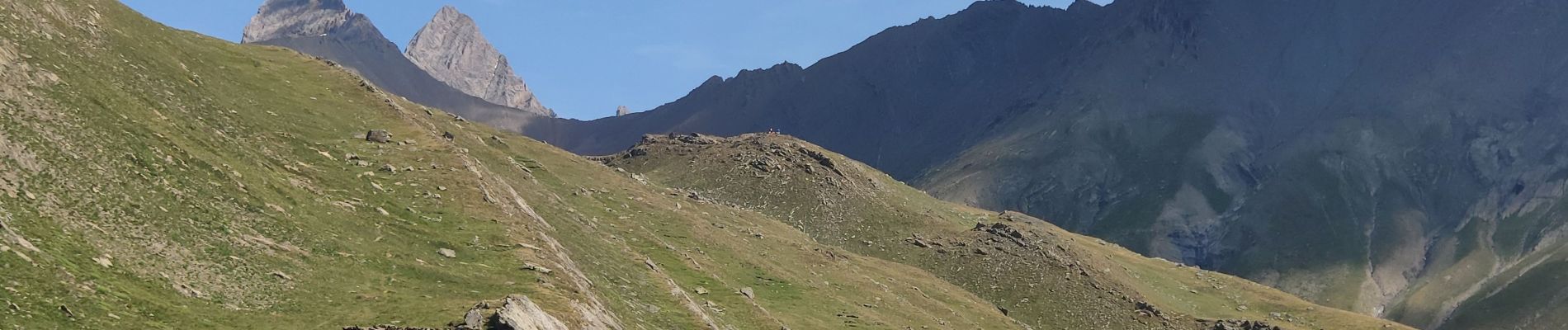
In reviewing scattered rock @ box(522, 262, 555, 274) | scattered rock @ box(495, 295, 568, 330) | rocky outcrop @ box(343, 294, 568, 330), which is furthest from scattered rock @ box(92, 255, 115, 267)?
scattered rock @ box(522, 262, 555, 274)

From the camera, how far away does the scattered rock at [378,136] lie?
84.2 meters

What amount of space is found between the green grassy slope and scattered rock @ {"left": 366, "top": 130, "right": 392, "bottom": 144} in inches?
31.4

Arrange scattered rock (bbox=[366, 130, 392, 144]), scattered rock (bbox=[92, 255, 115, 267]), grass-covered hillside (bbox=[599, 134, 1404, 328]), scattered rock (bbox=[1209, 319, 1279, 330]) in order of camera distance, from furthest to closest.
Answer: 1. scattered rock (bbox=[1209, 319, 1279, 330])
2. grass-covered hillside (bbox=[599, 134, 1404, 328])
3. scattered rock (bbox=[366, 130, 392, 144])
4. scattered rock (bbox=[92, 255, 115, 267])

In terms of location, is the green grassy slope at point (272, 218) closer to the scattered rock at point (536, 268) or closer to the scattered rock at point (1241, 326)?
the scattered rock at point (536, 268)

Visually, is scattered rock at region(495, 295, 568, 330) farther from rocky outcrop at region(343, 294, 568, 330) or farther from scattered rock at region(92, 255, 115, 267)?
scattered rock at region(92, 255, 115, 267)

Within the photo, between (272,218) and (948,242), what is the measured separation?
3912 inches

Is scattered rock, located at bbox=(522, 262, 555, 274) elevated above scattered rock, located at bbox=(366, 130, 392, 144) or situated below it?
below

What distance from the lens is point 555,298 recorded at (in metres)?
58.2

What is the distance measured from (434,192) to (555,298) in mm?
19350

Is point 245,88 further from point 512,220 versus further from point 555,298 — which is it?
point 555,298

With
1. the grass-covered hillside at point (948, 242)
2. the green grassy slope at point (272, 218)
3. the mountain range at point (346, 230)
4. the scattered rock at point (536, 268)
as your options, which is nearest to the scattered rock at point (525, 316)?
the mountain range at point (346, 230)

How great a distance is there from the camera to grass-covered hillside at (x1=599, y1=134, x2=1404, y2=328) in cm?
13562

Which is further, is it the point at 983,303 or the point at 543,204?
the point at 983,303

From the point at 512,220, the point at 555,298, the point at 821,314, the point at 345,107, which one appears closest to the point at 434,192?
the point at 512,220
